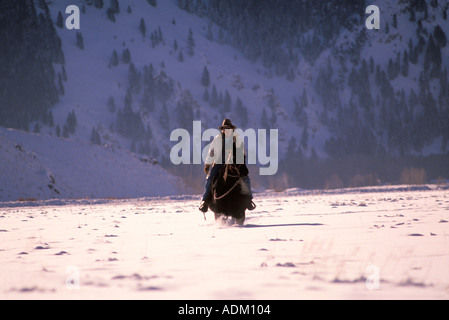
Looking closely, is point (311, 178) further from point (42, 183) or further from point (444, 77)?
point (42, 183)

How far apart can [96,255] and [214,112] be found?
135387mm

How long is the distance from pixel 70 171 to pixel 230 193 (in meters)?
44.9

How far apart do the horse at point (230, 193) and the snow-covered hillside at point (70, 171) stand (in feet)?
108

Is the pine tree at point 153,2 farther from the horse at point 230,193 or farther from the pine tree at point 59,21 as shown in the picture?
the horse at point 230,193

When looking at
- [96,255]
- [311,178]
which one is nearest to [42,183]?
[96,255]

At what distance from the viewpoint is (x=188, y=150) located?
12488cm

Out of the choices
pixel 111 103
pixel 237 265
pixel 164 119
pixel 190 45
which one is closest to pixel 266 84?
pixel 190 45

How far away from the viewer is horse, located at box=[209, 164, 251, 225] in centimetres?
1186

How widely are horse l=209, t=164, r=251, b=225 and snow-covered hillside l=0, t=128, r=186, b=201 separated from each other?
32.9 m

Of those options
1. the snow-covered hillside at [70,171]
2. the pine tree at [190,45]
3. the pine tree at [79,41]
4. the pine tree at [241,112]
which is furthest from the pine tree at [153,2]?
the snow-covered hillside at [70,171]

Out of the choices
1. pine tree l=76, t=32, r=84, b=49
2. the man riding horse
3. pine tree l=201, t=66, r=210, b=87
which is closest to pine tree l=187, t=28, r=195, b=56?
pine tree l=201, t=66, r=210, b=87

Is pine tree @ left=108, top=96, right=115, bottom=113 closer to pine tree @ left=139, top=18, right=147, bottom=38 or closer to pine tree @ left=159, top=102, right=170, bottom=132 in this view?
pine tree @ left=159, top=102, right=170, bottom=132

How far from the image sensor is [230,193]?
470 inches

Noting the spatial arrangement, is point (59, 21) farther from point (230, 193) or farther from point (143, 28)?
point (230, 193)
